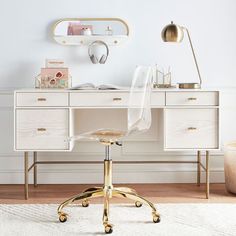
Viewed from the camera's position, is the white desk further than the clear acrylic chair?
Yes

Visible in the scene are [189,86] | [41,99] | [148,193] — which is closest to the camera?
[41,99]

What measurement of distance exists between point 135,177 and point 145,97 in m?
1.26

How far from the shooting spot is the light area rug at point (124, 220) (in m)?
3.03

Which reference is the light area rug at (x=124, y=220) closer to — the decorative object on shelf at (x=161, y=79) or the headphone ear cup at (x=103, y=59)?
the decorative object on shelf at (x=161, y=79)

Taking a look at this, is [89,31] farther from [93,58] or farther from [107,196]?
[107,196]

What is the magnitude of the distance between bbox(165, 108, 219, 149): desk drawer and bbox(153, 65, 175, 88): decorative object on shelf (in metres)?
0.38

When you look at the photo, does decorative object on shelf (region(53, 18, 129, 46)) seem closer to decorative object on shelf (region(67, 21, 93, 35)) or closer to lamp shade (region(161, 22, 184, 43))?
decorative object on shelf (region(67, 21, 93, 35))

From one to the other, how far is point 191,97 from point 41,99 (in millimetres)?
1048

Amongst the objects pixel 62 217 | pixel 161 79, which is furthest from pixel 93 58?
pixel 62 217

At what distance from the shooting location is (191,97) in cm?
379

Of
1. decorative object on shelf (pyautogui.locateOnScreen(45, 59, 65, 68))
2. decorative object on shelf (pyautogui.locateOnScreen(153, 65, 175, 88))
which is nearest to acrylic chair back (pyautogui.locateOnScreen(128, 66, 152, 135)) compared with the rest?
decorative object on shelf (pyautogui.locateOnScreen(153, 65, 175, 88))

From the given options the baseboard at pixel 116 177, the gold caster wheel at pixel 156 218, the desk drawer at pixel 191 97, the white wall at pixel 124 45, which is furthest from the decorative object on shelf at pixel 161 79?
the gold caster wheel at pixel 156 218

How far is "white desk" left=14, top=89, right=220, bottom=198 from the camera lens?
12.3 ft

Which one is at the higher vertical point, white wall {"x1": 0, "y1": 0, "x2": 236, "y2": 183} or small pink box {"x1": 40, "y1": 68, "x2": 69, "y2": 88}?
white wall {"x1": 0, "y1": 0, "x2": 236, "y2": 183}
